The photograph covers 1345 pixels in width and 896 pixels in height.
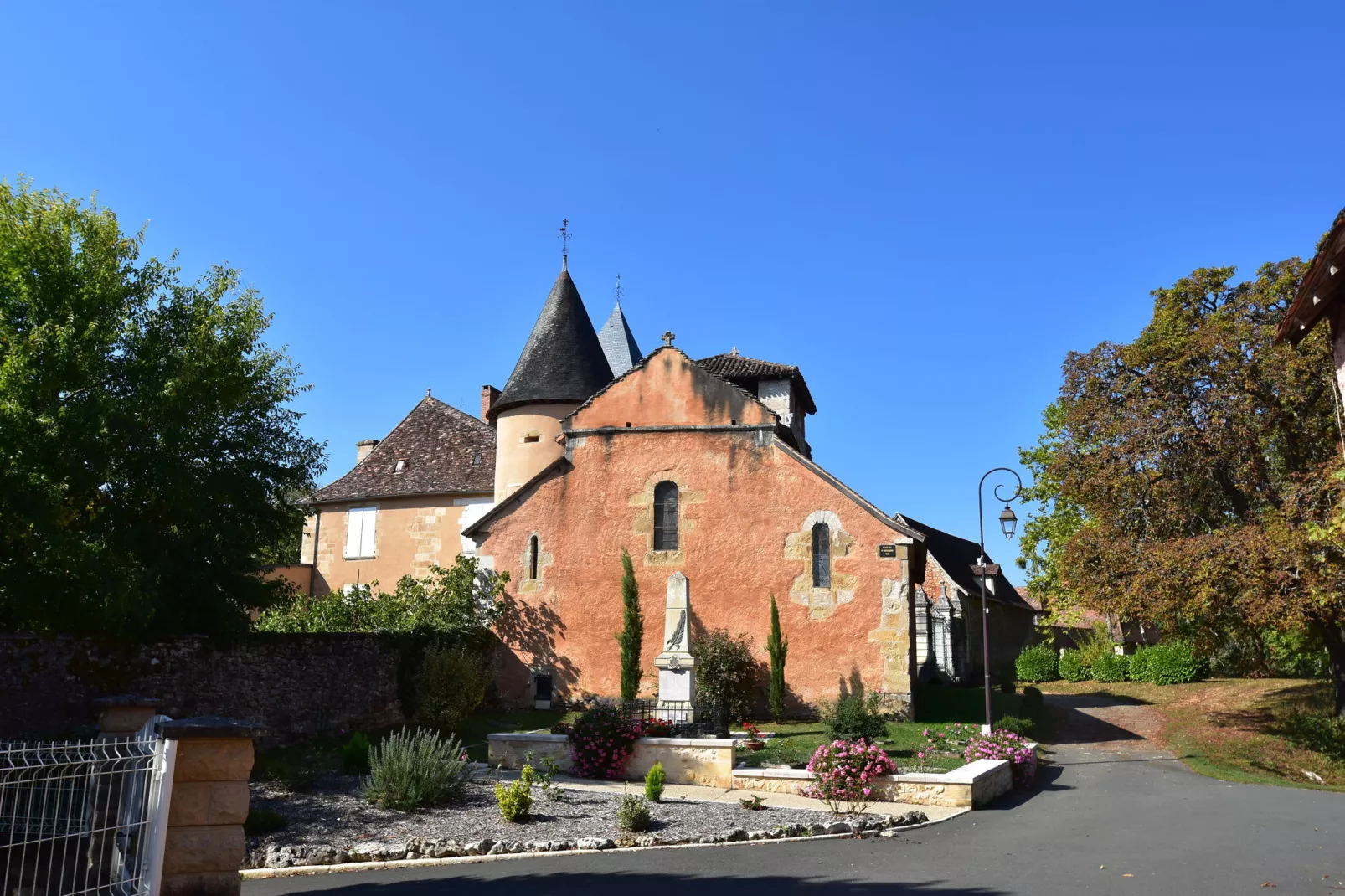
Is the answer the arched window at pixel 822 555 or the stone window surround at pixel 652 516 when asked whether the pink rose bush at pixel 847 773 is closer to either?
the arched window at pixel 822 555

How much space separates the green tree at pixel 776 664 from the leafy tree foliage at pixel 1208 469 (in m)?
6.62

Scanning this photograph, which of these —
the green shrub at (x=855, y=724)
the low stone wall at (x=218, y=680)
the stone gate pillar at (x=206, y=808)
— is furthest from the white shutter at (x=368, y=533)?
the stone gate pillar at (x=206, y=808)

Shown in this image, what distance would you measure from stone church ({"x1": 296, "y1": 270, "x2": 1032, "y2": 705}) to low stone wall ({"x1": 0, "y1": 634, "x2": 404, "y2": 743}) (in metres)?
Answer: 4.23

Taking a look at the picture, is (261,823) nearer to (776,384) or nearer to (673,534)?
(673,534)

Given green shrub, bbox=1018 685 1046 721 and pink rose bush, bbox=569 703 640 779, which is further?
green shrub, bbox=1018 685 1046 721

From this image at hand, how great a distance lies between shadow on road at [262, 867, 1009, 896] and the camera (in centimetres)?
797

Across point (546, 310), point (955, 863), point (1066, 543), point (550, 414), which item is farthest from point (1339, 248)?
point (546, 310)

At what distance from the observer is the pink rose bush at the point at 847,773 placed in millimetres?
12352

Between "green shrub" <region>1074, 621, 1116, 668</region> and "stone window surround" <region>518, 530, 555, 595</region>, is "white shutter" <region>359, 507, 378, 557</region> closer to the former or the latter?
"stone window surround" <region>518, 530, 555, 595</region>

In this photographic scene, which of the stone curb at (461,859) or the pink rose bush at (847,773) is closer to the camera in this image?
the stone curb at (461,859)

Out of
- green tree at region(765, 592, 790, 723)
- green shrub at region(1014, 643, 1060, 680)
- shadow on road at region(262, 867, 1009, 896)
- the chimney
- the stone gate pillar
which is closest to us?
the stone gate pillar

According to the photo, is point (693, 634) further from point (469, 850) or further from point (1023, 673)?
point (1023, 673)

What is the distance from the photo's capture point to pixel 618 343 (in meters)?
37.9

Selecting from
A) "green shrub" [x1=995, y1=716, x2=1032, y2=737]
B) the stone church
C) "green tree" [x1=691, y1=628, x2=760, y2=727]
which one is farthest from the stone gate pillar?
the stone church
